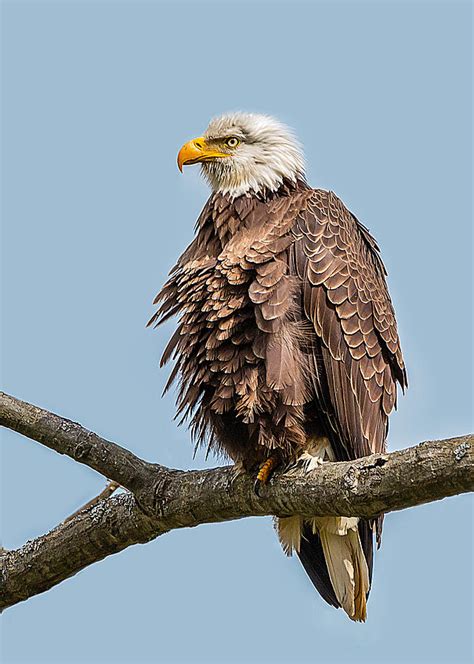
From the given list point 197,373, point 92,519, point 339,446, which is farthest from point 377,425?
point 92,519

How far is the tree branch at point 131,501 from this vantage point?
4.68 metres

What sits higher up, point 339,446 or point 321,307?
point 321,307

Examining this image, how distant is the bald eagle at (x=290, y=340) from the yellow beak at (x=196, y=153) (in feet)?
0.53

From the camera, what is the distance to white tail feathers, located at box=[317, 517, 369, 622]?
18.4ft

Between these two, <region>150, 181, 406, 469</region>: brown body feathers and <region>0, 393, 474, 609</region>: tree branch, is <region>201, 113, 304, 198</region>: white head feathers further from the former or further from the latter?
<region>0, 393, 474, 609</region>: tree branch

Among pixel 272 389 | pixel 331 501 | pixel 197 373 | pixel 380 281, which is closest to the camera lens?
pixel 331 501

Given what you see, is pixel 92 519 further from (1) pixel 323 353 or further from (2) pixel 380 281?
(2) pixel 380 281

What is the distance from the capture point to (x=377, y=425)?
18.3 feet

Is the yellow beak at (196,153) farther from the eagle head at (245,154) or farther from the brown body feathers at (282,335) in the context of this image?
the brown body feathers at (282,335)

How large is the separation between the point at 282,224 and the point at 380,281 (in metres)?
0.77

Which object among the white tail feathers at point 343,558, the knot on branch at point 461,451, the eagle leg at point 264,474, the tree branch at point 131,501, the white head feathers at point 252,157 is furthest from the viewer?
the white head feathers at point 252,157

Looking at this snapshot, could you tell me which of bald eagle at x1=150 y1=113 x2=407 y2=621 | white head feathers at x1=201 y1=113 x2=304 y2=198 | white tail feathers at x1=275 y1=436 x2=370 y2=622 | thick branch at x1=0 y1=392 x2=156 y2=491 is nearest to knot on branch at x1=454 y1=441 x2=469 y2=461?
bald eagle at x1=150 y1=113 x2=407 y2=621

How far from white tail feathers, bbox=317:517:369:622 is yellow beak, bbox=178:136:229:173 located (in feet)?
7.67

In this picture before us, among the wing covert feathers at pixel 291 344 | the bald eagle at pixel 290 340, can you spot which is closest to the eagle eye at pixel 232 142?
the bald eagle at pixel 290 340
